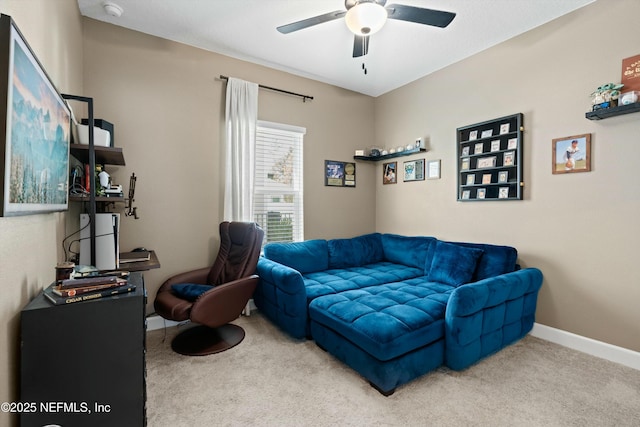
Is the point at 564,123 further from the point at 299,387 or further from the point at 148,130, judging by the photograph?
the point at 148,130

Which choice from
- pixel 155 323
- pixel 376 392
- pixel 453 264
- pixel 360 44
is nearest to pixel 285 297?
pixel 376 392

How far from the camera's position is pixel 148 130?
290 centimetres

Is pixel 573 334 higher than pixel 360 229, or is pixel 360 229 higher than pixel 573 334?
pixel 360 229

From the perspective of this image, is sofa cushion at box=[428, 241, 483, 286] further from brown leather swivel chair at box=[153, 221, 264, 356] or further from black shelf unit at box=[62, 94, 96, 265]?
black shelf unit at box=[62, 94, 96, 265]

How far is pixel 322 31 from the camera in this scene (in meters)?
2.85

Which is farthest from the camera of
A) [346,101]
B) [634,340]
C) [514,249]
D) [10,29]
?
[346,101]

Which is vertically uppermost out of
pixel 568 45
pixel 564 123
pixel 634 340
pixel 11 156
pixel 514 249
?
pixel 568 45

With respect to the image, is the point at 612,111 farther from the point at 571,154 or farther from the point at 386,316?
the point at 386,316

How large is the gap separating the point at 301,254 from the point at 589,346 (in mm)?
2753

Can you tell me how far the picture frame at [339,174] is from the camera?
410 cm

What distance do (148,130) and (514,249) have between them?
3.78m

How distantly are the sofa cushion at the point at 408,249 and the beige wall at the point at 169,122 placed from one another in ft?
6.91

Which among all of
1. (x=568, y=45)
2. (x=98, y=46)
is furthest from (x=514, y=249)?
(x=98, y=46)

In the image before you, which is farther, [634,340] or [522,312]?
[522,312]
